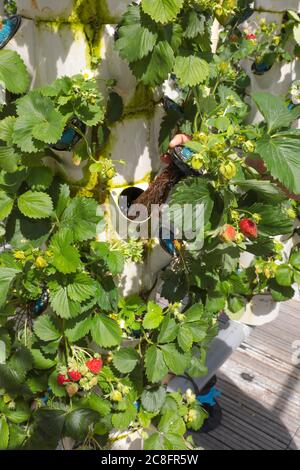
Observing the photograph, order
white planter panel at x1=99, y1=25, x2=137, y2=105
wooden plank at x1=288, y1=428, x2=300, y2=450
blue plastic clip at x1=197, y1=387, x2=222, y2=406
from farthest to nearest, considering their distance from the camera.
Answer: blue plastic clip at x1=197, y1=387, x2=222, y2=406, wooden plank at x1=288, y1=428, x2=300, y2=450, white planter panel at x1=99, y1=25, x2=137, y2=105

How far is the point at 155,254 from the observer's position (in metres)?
1.29

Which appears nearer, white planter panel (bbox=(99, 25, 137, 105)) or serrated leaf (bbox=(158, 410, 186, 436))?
white planter panel (bbox=(99, 25, 137, 105))

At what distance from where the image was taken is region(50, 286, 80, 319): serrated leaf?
39.6 inches

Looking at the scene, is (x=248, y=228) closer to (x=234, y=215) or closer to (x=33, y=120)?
(x=234, y=215)

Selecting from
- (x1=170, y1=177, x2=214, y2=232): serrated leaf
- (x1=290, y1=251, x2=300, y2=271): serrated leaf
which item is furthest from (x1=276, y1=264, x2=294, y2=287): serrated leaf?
(x1=170, y1=177, x2=214, y2=232): serrated leaf

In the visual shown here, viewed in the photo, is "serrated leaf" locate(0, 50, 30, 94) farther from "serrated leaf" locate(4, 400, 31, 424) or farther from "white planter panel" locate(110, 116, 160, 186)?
"serrated leaf" locate(4, 400, 31, 424)

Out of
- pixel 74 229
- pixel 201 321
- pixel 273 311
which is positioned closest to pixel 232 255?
pixel 201 321

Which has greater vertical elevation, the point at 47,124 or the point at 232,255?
the point at 47,124

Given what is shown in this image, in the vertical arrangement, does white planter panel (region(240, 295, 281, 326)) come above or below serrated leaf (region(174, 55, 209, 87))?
below

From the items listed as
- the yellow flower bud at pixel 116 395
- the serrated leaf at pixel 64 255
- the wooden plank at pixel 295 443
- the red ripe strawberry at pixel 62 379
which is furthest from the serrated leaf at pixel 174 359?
the wooden plank at pixel 295 443

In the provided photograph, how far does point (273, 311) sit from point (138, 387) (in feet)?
5.75

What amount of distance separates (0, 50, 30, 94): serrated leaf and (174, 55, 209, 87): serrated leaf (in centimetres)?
36

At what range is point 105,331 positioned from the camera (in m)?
1.09

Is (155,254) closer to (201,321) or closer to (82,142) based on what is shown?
(201,321)
